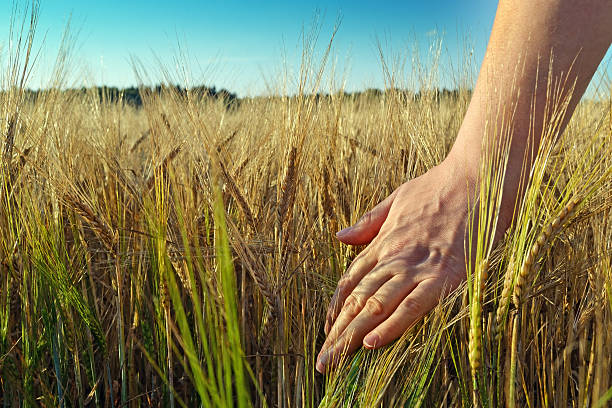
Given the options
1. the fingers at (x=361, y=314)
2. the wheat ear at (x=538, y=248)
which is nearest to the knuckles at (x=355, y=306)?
the fingers at (x=361, y=314)

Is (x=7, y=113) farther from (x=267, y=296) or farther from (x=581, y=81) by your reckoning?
(x=581, y=81)

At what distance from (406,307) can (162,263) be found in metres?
0.44

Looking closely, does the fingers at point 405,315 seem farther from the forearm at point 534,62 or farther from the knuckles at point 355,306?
the forearm at point 534,62

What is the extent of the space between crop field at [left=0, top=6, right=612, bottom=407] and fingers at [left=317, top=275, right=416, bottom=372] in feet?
0.09

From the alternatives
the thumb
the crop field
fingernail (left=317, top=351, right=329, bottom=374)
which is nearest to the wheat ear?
the crop field

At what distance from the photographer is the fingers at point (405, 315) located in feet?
2.61

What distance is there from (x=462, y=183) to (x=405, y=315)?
0.34 meters

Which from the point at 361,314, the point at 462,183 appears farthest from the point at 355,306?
the point at 462,183

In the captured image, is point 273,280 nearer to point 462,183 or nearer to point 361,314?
point 361,314

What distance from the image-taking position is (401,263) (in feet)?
2.96

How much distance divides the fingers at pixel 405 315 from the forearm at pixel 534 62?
0.30 metres

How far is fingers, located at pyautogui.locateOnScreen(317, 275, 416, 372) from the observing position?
82 cm

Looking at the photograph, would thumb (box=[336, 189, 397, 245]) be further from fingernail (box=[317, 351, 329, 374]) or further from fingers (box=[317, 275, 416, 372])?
fingernail (box=[317, 351, 329, 374])

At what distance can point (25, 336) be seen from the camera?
100 centimetres
